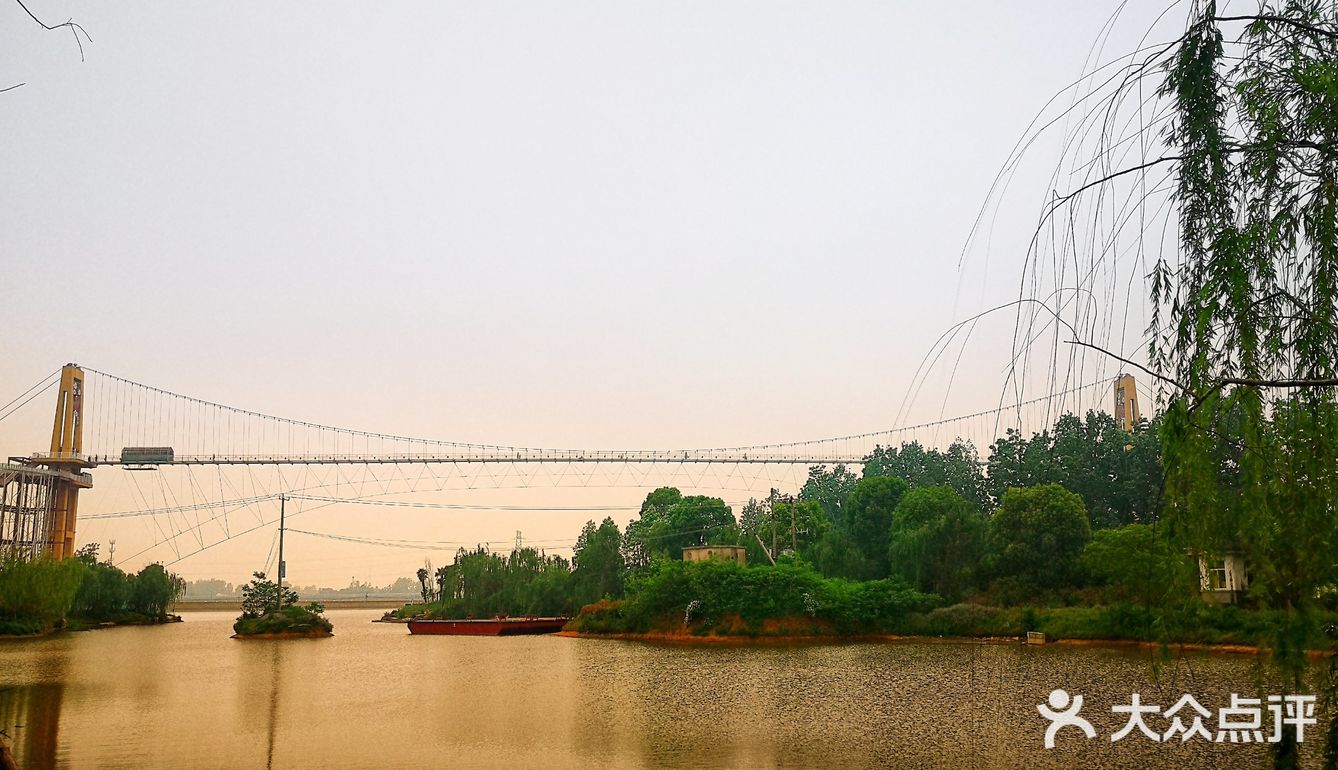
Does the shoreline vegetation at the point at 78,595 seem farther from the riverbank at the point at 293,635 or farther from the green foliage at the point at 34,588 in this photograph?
the riverbank at the point at 293,635

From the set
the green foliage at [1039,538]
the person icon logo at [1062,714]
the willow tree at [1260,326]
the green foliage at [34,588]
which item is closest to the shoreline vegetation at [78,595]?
the green foliage at [34,588]

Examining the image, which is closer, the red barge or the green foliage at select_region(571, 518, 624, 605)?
the red barge

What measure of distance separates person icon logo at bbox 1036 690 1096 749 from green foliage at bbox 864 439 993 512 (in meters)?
49.6

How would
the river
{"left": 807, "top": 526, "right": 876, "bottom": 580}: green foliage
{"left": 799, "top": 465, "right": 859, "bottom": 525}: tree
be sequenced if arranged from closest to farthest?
the river, {"left": 807, "top": 526, "right": 876, "bottom": 580}: green foliage, {"left": 799, "top": 465, "right": 859, "bottom": 525}: tree

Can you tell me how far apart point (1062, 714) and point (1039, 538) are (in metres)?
31.9

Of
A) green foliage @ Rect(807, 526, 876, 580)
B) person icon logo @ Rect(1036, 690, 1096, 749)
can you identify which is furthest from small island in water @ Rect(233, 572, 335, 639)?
person icon logo @ Rect(1036, 690, 1096, 749)

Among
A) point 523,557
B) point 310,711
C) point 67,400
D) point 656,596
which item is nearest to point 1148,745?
point 310,711

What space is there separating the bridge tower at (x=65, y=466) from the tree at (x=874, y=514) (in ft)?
191

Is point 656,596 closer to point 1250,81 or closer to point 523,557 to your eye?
point 523,557

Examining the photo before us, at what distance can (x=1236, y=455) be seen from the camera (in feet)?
20.9

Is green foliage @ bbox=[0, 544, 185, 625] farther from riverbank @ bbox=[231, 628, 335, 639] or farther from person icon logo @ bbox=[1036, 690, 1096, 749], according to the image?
person icon logo @ bbox=[1036, 690, 1096, 749]

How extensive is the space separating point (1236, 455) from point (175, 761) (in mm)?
15447

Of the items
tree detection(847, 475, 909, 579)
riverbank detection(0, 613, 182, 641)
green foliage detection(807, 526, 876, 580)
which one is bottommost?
riverbank detection(0, 613, 182, 641)

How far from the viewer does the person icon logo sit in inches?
626
